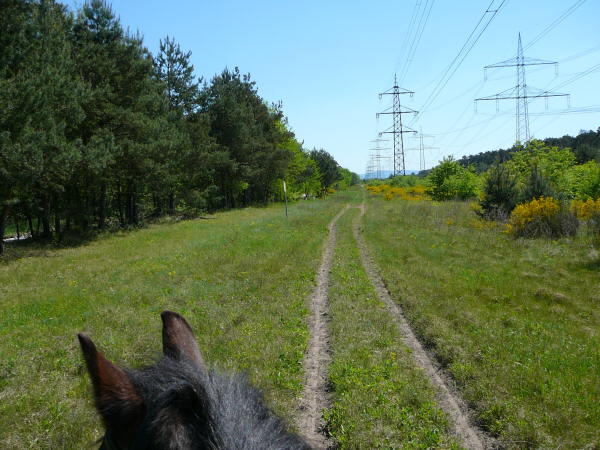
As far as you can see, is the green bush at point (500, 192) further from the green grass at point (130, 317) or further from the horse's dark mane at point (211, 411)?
the horse's dark mane at point (211, 411)

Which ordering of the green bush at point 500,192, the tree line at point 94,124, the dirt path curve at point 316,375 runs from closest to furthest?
1. the dirt path curve at point 316,375
2. the tree line at point 94,124
3. the green bush at point 500,192

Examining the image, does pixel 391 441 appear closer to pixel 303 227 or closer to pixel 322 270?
pixel 322 270

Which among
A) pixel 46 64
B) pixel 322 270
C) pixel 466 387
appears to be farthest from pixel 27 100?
pixel 466 387

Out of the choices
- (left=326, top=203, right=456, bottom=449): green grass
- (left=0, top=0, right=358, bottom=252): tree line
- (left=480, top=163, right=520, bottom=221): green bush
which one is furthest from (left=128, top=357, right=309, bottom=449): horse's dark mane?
(left=480, top=163, right=520, bottom=221): green bush

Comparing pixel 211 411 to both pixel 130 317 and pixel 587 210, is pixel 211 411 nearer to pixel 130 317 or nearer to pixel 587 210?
pixel 130 317

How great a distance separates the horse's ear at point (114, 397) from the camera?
3.93ft

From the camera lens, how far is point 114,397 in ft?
4.01

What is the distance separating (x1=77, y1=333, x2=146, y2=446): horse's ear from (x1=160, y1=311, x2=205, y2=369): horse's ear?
369mm

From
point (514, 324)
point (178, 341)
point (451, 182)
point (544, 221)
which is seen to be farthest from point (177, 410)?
point (451, 182)

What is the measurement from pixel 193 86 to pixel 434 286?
2881cm

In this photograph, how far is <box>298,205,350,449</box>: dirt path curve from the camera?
13.4ft

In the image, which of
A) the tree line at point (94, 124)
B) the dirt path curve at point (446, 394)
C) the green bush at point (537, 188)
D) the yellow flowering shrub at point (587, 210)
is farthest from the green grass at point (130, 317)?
the green bush at point (537, 188)

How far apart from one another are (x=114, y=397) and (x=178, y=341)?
0.51 m

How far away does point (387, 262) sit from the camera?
12.4 meters
